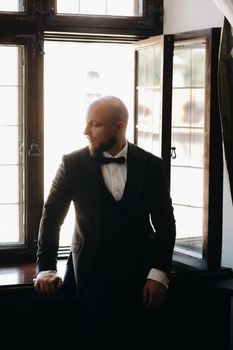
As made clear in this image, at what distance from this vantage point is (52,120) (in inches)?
174

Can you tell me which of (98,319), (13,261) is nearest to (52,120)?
(13,261)

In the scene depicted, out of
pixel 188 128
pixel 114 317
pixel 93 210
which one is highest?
pixel 188 128

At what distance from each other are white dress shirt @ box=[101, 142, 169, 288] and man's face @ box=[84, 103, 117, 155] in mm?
88

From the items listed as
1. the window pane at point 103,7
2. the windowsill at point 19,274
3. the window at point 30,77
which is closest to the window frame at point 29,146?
the window at point 30,77

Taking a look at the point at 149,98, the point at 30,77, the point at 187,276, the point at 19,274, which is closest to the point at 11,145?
the point at 30,77

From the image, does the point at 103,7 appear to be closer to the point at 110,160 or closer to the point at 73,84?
the point at 73,84

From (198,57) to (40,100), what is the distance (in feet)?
3.08

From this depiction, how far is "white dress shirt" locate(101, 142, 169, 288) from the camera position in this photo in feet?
10.1

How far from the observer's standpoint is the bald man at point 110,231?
119 inches

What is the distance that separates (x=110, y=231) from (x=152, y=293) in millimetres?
348

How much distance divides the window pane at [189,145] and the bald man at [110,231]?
680 mm

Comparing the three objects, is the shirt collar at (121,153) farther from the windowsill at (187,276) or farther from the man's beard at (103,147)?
the windowsill at (187,276)

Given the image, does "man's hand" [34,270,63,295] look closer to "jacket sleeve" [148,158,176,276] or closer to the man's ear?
"jacket sleeve" [148,158,176,276]

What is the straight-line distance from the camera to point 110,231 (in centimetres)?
304
